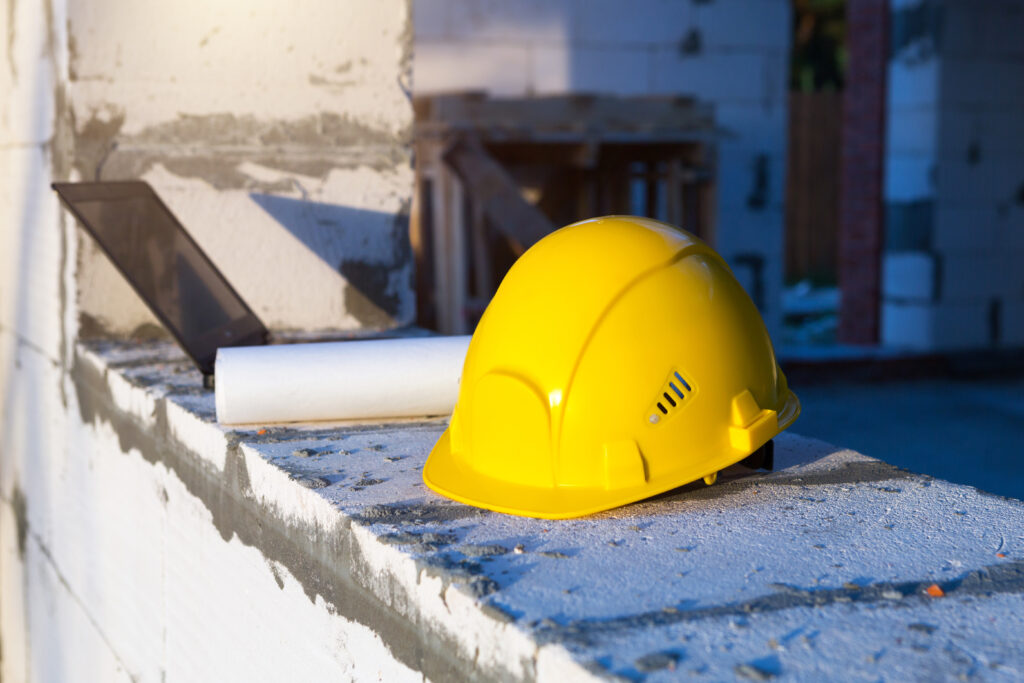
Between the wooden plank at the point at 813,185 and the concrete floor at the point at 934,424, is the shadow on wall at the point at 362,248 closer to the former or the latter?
the concrete floor at the point at 934,424

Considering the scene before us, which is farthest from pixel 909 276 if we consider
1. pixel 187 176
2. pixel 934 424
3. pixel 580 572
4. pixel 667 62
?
pixel 580 572

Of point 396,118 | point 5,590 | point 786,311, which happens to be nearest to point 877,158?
point 786,311

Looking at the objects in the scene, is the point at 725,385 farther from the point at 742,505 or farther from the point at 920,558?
the point at 920,558

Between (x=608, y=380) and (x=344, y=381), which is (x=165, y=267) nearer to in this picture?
(x=344, y=381)

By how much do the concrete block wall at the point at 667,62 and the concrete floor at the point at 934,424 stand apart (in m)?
1.21

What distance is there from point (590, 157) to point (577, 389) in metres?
5.53

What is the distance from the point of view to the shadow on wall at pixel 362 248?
3.35m

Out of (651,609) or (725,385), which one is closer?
(651,609)

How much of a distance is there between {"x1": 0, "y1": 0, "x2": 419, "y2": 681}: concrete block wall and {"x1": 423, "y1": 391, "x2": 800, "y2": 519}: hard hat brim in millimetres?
1269

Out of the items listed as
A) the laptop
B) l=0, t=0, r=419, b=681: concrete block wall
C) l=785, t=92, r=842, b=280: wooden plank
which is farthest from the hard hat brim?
l=785, t=92, r=842, b=280: wooden plank

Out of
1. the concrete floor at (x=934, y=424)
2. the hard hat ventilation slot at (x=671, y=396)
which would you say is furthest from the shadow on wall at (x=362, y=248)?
the concrete floor at (x=934, y=424)

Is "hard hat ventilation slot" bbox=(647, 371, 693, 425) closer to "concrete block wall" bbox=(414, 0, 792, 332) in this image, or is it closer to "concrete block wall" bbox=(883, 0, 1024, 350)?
"concrete block wall" bbox=(414, 0, 792, 332)

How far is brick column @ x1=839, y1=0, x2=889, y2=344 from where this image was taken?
8758 millimetres

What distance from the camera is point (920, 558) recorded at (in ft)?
4.79
